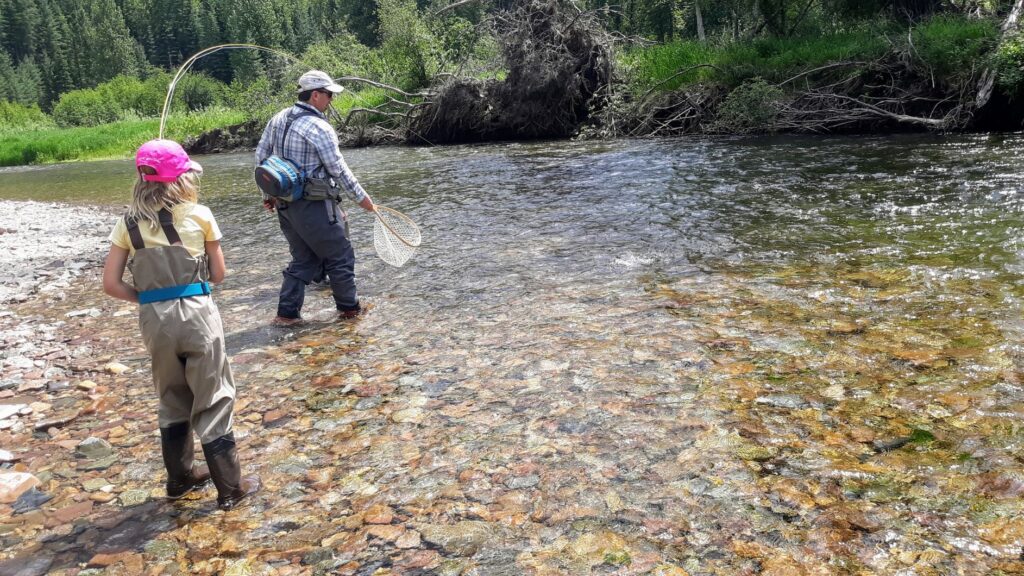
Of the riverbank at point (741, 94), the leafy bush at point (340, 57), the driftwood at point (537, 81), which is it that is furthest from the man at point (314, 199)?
the leafy bush at point (340, 57)

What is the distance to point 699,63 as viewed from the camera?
67.9 feet

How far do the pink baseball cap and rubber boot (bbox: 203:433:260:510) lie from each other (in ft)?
4.64

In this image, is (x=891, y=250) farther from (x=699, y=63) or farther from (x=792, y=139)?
(x=699, y=63)

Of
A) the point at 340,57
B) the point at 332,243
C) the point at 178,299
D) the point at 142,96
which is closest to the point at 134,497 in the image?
the point at 178,299

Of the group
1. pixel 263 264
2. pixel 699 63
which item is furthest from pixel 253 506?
pixel 699 63

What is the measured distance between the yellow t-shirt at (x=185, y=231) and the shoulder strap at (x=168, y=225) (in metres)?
0.02

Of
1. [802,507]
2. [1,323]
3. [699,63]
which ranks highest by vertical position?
[699,63]

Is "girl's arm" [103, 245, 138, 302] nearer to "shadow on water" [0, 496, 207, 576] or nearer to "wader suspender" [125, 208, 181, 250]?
"wader suspender" [125, 208, 181, 250]

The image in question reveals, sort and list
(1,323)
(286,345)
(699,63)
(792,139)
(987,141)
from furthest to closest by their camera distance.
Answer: (699,63) → (792,139) → (987,141) → (1,323) → (286,345)

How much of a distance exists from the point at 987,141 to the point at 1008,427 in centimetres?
1227


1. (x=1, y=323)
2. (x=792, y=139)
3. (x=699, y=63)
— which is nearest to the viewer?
(x=1, y=323)

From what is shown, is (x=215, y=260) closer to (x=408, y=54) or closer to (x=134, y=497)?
(x=134, y=497)

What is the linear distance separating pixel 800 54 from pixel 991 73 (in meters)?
5.33

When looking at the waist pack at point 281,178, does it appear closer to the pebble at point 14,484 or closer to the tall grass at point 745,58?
the pebble at point 14,484
